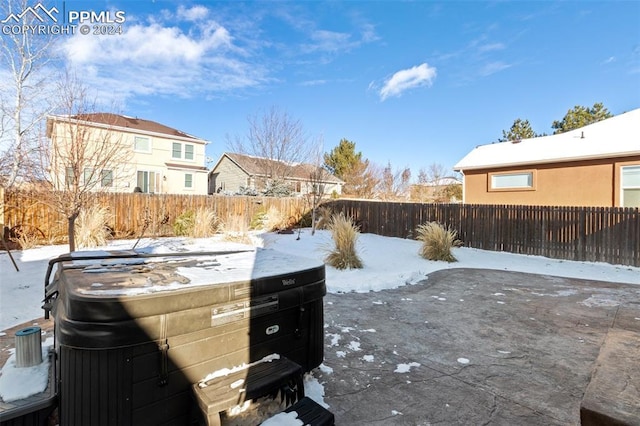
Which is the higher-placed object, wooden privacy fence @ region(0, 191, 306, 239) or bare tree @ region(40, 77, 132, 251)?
bare tree @ region(40, 77, 132, 251)

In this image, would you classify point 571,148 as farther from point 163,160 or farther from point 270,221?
point 163,160

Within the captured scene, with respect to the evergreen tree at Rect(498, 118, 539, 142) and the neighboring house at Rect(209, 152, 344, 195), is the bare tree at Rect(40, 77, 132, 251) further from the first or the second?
the evergreen tree at Rect(498, 118, 539, 142)

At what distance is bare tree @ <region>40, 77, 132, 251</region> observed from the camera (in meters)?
4.89

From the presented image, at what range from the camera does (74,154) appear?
484cm

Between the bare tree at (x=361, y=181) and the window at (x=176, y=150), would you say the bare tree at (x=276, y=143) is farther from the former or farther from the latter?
the bare tree at (x=361, y=181)

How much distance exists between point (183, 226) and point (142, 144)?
11.2 m

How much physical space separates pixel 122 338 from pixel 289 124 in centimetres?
2103

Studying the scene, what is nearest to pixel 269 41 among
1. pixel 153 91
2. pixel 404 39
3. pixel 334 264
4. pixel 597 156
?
pixel 404 39

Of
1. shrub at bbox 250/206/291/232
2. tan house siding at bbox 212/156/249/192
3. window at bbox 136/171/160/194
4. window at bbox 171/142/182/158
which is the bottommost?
shrub at bbox 250/206/291/232

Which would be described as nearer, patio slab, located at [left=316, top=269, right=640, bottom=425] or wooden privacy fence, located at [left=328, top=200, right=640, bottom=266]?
patio slab, located at [left=316, top=269, right=640, bottom=425]

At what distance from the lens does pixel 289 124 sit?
21234 millimetres

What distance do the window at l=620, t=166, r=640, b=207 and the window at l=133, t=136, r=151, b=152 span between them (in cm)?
2135

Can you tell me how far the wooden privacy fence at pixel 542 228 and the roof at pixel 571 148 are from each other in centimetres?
337

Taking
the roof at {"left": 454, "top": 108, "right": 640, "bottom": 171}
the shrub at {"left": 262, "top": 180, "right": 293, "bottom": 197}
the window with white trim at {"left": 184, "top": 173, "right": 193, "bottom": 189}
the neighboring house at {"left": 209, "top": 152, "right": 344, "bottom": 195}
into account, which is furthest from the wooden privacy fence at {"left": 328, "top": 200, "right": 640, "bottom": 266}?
the window with white trim at {"left": 184, "top": 173, "right": 193, "bottom": 189}
